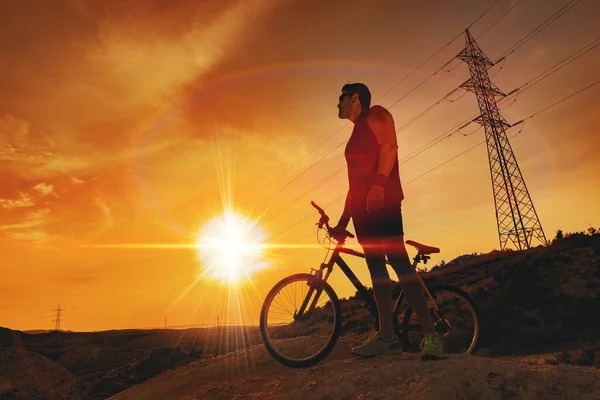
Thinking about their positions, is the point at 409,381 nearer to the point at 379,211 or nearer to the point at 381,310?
the point at 381,310

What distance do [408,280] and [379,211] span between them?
2.98ft

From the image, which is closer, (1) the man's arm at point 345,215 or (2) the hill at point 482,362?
(2) the hill at point 482,362

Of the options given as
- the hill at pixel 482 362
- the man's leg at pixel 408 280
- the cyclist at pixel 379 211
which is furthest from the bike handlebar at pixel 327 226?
the hill at pixel 482 362

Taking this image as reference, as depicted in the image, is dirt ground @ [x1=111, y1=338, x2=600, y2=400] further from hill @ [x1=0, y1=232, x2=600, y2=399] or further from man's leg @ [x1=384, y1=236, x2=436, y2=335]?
man's leg @ [x1=384, y1=236, x2=436, y2=335]

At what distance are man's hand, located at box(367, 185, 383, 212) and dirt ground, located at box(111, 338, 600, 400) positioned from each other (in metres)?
1.78

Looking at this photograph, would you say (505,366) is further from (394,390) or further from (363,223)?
(363,223)

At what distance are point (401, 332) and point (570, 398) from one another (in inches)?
84.0

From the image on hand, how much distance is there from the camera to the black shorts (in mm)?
5090

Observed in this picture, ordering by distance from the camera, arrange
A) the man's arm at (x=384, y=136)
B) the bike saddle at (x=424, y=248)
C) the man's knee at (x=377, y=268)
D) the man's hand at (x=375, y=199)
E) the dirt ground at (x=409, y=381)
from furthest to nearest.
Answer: the bike saddle at (x=424, y=248)
the man's knee at (x=377, y=268)
the man's arm at (x=384, y=136)
the man's hand at (x=375, y=199)
the dirt ground at (x=409, y=381)

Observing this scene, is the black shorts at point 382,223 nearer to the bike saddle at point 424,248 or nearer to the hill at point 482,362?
the bike saddle at point 424,248

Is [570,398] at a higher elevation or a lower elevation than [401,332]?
lower

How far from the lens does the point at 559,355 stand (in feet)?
36.7

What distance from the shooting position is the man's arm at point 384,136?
5.03m

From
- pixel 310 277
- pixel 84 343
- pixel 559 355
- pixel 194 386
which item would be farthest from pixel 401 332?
pixel 84 343
